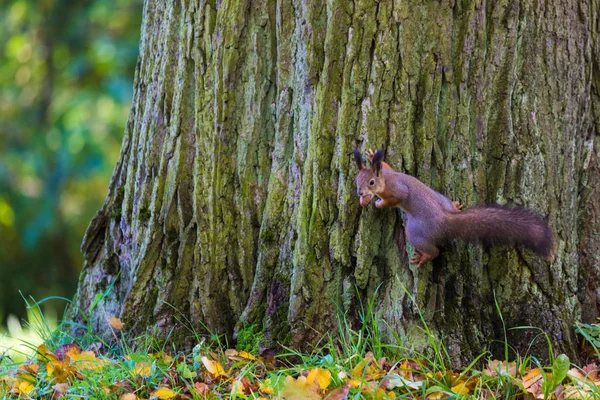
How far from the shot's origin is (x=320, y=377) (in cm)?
229

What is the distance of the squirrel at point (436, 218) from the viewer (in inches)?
101

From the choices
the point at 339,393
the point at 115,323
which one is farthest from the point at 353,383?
the point at 115,323

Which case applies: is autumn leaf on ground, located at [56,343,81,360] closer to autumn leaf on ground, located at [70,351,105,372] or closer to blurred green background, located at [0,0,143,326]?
autumn leaf on ground, located at [70,351,105,372]

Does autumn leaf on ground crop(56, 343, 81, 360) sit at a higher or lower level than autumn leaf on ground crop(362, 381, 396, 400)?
lower

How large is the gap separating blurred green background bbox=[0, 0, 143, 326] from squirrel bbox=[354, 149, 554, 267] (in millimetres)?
4670

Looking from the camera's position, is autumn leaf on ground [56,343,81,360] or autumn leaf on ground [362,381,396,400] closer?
autumn leaf on ground [362,381,396,400]

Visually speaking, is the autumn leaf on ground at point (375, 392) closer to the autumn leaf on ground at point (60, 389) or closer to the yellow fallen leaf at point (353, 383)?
the yellow fallen leaf at point (353, 383)

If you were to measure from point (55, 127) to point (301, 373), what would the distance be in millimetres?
5970

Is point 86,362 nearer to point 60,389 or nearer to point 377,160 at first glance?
point 60,389

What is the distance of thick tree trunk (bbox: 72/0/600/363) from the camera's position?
2658mm

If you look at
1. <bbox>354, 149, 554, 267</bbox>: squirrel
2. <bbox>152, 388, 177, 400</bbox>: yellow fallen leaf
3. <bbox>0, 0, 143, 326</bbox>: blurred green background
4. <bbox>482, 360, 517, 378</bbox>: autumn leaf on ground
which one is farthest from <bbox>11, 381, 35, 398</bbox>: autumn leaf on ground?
<bbox>0, 0, 143, 326</bbox>: blurred green background

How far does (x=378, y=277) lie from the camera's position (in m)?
2.75

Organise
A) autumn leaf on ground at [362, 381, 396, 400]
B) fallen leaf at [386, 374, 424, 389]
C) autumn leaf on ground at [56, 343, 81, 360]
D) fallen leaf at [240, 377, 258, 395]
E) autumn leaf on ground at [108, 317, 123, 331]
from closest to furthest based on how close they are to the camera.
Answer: autumn leaf on ground at [362, 381, 396, 400] → fallen leaf at [386, 374, 424, 389] → fallen leaf at [240, 377, 258, 395] → autumn leaf on ground at [56, 343, 81, 360] → autumn leaf on ground at [108, 317, 123, 331]

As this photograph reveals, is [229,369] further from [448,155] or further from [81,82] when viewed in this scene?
[81,82]
